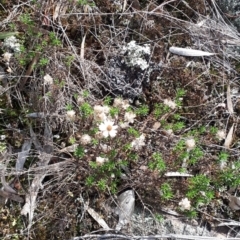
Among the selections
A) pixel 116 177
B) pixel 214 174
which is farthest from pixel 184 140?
pixel 116 177

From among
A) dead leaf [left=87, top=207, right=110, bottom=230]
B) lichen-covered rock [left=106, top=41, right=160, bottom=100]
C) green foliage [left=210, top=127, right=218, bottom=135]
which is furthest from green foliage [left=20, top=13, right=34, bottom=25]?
green foliage [left=210, top=127, right=218, bottom=135]

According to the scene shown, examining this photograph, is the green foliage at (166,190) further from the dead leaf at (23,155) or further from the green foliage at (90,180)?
the dead leaf at (23,155)

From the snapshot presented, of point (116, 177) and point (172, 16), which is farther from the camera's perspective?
point (172, 16)

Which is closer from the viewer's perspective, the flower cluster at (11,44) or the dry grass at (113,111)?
the dry grass at (113,111)

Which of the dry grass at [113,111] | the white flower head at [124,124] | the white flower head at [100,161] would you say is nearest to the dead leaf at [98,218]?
the dry grass at [113,111]

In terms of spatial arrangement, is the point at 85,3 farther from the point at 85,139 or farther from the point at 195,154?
the point at 195,154

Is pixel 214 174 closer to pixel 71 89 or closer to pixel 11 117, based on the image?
pixel 71 89

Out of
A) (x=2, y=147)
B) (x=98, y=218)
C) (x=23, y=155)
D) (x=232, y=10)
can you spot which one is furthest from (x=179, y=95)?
(x=2, y=147)
